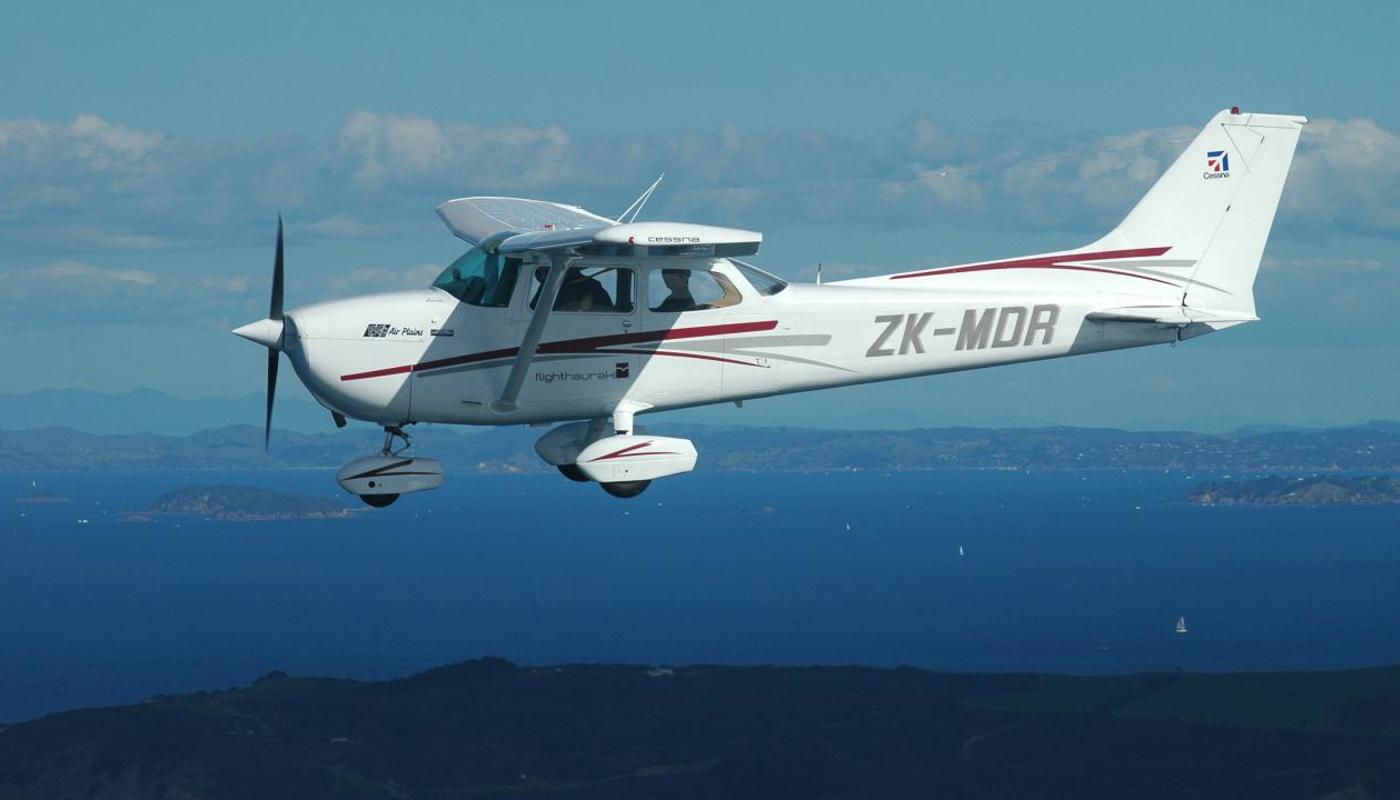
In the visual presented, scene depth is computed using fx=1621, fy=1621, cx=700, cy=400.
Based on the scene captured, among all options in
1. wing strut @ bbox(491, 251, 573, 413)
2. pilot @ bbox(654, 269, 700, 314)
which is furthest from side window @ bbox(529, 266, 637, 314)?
pilot @ bbox(654, 269, 700, 314)

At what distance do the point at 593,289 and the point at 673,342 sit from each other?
1.20 meters

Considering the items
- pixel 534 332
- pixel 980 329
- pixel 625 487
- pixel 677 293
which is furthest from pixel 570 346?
pixel 980 329

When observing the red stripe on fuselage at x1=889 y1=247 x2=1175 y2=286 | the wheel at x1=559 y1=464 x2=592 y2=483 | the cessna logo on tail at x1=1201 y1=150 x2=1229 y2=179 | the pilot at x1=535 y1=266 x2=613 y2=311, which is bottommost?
the wheel at x1=559 y1=464 x2=592 y2=483

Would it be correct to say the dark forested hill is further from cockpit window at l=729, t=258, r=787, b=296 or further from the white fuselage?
cockpit window at l=729, t=258, r=787, b=296

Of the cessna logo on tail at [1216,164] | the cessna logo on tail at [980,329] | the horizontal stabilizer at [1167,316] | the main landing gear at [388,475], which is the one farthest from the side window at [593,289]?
the cessna logo on tail at [1216,164]

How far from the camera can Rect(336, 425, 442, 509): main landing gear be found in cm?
1881

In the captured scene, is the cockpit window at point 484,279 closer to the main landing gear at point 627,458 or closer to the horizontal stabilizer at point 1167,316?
the main landing gear at point 627,458

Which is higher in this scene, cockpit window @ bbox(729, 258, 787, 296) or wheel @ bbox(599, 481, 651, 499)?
cockpit window @ bbox(729, 258, 787, 296)

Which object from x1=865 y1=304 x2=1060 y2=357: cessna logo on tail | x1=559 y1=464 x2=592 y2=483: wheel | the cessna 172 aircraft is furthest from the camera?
x1=865 y1=304 x2=1060 y2=357: cessna logo on tail

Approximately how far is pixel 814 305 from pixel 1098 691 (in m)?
161

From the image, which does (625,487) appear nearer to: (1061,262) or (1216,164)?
(1061,262)

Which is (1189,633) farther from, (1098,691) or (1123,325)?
(1123,325)

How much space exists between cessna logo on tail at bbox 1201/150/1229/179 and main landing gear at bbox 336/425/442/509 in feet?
35.6

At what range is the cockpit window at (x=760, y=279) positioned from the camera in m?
19.7
